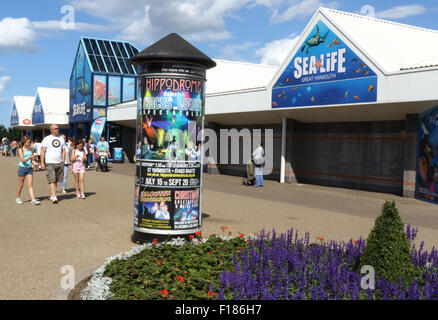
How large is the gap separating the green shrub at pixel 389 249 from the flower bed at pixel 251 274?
0.13 metres

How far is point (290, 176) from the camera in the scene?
62.1ft

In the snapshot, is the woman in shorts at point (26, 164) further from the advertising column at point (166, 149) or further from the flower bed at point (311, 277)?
the flower bed at point (311, 277)

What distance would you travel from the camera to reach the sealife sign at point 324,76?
1414 cm

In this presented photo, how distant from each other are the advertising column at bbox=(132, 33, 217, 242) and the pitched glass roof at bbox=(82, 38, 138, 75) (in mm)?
27119

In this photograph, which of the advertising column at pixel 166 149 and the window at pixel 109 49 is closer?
the advertising column at pixel 166 149

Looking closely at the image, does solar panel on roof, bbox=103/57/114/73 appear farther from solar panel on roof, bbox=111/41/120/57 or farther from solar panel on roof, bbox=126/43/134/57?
solar panel on roof, bbox=126/43/134/57

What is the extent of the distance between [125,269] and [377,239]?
8.96 feet

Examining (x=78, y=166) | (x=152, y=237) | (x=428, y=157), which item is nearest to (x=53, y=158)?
(x=78, y=166)

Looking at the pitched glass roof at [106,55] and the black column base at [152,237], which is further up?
the pitched glass roof at [106,55]

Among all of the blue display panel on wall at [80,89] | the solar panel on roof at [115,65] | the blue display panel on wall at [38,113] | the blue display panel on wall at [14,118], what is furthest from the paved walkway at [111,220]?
the blue display panel on wall at [14,118]

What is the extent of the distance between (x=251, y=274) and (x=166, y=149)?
2755mm

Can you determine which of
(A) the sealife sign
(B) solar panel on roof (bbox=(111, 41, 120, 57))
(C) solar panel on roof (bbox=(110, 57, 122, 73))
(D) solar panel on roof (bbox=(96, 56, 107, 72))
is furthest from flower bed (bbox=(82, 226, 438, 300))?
(B) solar panel on roof (bbox=(111, 41, 120, 57))
